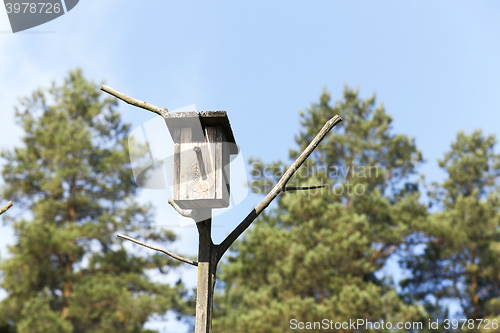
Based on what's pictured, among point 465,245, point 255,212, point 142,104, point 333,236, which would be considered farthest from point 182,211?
point 465,245

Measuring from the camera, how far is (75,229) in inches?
481

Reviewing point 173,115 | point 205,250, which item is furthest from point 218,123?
point 205,250

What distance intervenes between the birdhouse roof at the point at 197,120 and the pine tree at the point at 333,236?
8.74 metres

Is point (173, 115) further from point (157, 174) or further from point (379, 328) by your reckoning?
point (379, 328)

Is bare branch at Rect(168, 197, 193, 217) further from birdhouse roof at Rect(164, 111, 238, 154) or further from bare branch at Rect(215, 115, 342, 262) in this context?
birdhouse roof at Rect(164, 111, 238, 154)

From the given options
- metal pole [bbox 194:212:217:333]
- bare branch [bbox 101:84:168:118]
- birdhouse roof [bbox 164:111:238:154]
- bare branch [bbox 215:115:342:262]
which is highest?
bare branch [bbox 101:84:168:118]

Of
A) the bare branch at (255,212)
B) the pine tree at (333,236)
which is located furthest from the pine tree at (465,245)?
the bare branch at (255,212)

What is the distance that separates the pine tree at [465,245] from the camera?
12.7 metres

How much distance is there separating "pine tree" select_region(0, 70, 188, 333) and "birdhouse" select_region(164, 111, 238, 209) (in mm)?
9880

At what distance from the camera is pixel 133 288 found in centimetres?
1259

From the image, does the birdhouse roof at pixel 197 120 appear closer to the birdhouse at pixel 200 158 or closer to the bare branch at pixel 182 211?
the birdhouse at pixel 200 158

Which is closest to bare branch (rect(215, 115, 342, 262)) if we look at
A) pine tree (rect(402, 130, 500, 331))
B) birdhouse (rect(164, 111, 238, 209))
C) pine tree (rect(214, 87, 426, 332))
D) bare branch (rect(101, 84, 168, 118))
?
birdhouse (rect(164, 111, 238, 209))

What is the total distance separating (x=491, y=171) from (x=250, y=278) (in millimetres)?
8055

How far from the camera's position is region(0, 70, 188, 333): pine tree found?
11.7 m
